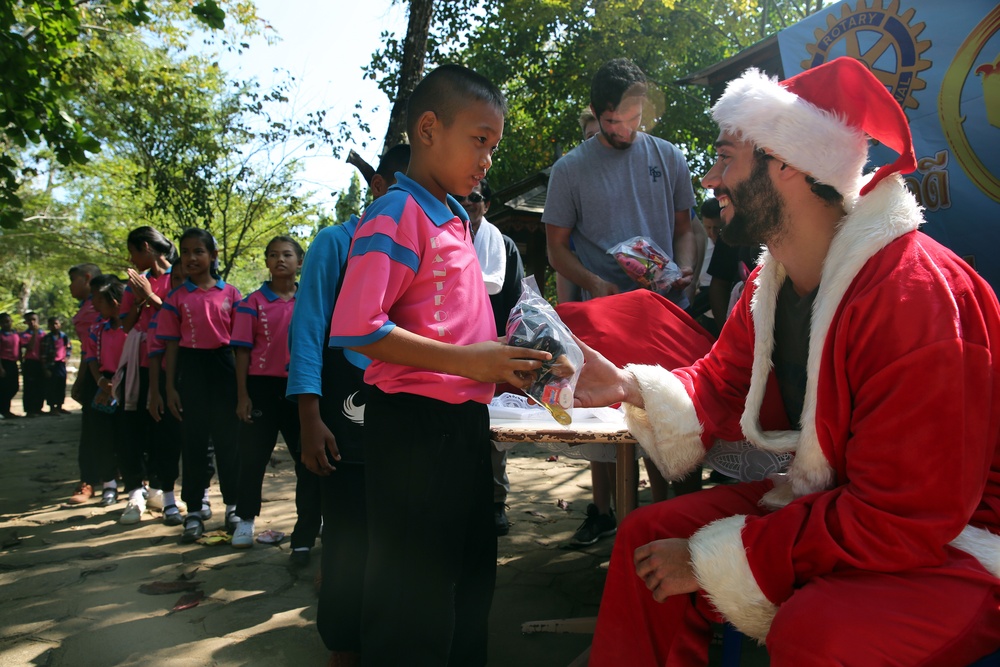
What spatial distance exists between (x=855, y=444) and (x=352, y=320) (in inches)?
46.1

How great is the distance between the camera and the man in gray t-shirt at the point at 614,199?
141 inches

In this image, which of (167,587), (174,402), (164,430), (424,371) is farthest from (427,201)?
(164,430)

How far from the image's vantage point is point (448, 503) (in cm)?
188

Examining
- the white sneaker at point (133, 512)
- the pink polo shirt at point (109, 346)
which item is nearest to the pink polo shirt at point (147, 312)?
the pink polo shirt at point (109, 346)

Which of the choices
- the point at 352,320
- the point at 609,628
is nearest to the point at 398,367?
the point at 352,320

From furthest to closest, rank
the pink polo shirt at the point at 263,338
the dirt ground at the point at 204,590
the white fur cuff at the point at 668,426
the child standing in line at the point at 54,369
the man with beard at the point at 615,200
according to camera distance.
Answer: the child standing in line at the point at 54,369 < the pink polo shirt at the point at 263,338 < the man with beard at the point at 615,200 < the dirt ground at the point at 204,590 < the white fur cuff at the point at 668,426

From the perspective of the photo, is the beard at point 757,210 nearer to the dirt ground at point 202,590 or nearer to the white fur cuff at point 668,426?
the white fur cuff at point 668,426

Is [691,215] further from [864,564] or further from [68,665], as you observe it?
[68,665]

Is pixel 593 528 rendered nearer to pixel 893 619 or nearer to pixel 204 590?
pixel 204 590

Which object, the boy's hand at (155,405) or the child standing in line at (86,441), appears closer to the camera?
the boy's hand at (155,405)

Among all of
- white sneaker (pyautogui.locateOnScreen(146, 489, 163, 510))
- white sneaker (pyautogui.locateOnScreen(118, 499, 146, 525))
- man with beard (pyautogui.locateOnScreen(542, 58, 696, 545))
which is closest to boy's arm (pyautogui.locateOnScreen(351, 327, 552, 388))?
man with beard (pyautogui.locateOnScreen(542, 58, 696, 545))

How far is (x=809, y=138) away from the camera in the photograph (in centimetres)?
182

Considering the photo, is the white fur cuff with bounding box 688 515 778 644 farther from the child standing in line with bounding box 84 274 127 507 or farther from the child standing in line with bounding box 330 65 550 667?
the child standing in line with bounding box 84 274 127 507

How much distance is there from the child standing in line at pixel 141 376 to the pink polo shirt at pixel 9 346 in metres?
10.9
